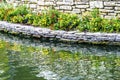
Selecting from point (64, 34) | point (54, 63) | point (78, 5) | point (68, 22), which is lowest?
point (54, 63)

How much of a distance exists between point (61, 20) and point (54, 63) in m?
3.57

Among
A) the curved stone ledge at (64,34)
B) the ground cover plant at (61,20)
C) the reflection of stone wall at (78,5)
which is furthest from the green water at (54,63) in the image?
the reflection of stone wall at (78,5)

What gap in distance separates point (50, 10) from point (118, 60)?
478 centimetres

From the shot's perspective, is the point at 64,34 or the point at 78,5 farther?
the point at 78,5

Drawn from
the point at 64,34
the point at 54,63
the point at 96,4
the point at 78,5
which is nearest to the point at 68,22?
the point at 64,34

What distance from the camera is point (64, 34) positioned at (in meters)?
14.0

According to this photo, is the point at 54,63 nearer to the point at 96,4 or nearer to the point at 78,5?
the point at 96,4

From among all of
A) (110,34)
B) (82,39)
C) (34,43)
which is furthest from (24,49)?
(110,34)

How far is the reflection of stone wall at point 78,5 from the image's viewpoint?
14461 millimetres

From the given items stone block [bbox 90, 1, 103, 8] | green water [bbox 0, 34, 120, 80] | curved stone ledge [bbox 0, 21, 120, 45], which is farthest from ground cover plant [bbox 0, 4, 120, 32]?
green water [bbox 0, 34, 120, 80]

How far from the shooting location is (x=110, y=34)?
43.5ft

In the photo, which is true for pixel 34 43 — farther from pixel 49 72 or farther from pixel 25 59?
pixel 49 72

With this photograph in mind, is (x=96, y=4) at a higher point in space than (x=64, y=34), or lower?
higher

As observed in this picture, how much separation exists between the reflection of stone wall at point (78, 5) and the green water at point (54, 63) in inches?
86.1
